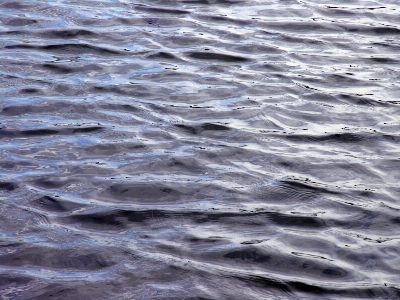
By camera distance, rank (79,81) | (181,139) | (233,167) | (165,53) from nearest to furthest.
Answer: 1. (233,167)
2. (181,139)
3. (79,81)
4. (165,53)

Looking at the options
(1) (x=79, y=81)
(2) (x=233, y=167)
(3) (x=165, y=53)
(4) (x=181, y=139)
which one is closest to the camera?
(2) (x=233, y=167)

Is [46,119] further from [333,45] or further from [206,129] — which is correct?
[333,45]

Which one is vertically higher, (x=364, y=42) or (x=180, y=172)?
(x=364, y=42)

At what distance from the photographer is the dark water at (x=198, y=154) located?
3.58 meters

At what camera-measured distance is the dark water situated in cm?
358

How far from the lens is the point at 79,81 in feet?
19.7

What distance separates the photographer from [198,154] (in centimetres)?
486

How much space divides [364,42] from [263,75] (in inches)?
58.6

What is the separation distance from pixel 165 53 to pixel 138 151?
211 centimetres

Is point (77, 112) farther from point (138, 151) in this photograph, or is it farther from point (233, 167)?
point (233, 167)

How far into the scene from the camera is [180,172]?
4.61 m

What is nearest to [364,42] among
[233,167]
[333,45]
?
[333,45]

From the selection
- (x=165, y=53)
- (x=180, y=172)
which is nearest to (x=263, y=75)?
(x=165, y=53)

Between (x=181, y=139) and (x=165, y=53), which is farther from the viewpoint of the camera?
(x=165, y=53)
